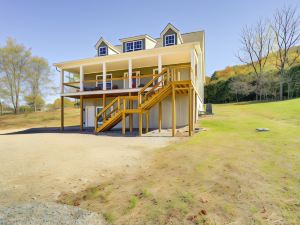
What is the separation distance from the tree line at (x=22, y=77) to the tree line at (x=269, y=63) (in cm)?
3504

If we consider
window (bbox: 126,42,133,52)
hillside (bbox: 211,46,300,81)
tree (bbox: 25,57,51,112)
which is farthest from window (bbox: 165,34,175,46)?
tree (bbox: 25,57,51,112)

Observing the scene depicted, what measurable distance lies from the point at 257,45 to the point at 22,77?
144 ft

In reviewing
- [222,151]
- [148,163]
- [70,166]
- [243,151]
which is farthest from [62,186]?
[243,151]

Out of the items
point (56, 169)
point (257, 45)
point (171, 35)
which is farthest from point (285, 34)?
point (56, 169)

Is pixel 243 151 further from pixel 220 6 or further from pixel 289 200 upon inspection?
pixel 220 6

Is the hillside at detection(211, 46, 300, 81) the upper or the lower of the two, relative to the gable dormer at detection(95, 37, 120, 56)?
upper

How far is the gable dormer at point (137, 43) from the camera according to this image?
18000 mm

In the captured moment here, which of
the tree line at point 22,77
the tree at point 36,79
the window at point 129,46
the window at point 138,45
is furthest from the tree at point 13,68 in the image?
the window at point 138,45

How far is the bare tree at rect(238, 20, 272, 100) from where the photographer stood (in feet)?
112

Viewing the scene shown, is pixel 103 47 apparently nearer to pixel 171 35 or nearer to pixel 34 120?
pixel 171 35

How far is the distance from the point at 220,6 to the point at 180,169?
13.1 m

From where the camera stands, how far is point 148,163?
621cm

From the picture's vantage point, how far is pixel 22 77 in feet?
115

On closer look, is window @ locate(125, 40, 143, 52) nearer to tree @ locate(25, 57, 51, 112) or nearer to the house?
the house
